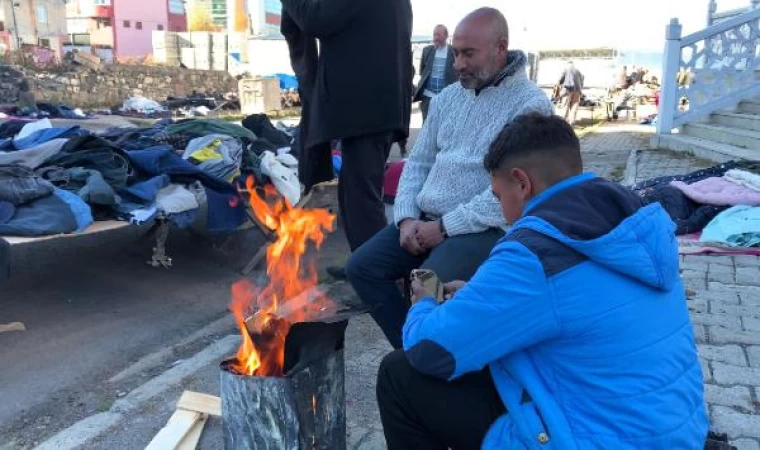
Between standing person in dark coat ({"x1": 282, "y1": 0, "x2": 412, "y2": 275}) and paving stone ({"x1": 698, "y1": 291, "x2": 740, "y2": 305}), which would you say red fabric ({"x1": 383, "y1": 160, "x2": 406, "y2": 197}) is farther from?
paving stone ({"x1": 698, "y1": 291, "x2": 740, "y2": 305})

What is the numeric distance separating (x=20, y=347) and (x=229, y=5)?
194ft

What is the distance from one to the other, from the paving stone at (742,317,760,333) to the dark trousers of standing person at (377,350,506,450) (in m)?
2.58

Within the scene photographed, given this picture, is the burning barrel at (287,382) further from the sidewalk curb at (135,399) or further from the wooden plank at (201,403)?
the sidewalk curb at (135,399)

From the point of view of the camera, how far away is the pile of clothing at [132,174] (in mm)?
4117

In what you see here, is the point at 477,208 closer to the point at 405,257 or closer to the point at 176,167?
the point at 405,257

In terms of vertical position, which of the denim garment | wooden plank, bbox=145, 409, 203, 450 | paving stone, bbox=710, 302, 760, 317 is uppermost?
the denim garment

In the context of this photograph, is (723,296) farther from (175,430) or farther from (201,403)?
(175,430)

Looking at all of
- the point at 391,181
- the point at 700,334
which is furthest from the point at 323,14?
the point at 391,181

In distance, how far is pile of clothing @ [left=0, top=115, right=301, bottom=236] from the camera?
4.12m

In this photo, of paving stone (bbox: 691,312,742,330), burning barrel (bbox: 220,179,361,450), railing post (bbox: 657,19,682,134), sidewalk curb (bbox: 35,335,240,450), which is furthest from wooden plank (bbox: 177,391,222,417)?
railing post (bbox: 657,19,682,134)

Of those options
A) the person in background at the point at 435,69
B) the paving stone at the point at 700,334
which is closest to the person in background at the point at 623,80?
the person in background at the point at 435,69

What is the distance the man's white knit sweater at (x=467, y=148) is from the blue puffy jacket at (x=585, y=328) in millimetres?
1062

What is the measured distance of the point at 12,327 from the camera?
4016mm

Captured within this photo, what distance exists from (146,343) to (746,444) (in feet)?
10.4
